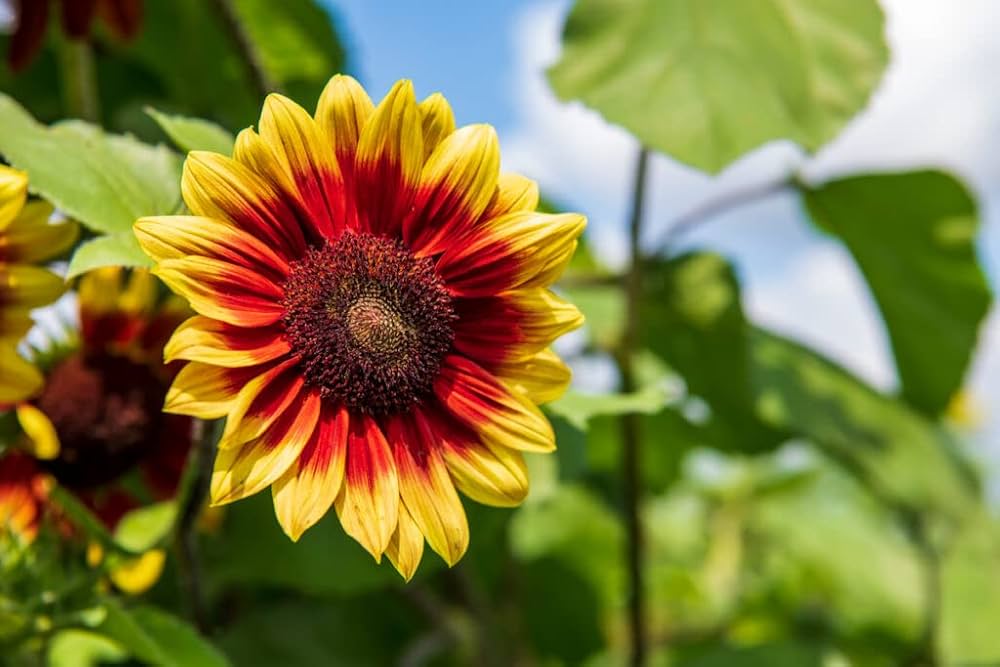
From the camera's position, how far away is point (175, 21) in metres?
1.03

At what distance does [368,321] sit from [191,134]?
11cm

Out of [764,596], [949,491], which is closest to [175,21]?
[949,491]

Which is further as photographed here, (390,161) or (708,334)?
(708,334)

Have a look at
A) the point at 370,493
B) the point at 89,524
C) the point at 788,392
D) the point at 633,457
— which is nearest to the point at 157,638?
the point at 89,524

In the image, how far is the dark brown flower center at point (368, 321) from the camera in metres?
0.47

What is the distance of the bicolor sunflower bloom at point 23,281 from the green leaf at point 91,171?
0.11 ft

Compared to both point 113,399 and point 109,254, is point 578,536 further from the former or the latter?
point 109,254

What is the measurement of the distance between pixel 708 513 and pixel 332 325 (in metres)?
1.35

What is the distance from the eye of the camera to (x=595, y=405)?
556 millimetres

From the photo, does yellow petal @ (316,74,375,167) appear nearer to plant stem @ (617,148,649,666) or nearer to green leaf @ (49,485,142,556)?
green leaf @ (49,485,142,556)

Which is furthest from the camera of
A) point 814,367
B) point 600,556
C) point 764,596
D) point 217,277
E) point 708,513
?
point 708,513

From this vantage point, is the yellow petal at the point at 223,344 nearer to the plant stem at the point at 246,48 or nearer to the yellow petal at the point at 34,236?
the yellow petal at the point at 34,236

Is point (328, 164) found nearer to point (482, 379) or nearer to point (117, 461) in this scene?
point (482, 379)

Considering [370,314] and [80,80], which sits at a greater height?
[80,80]
